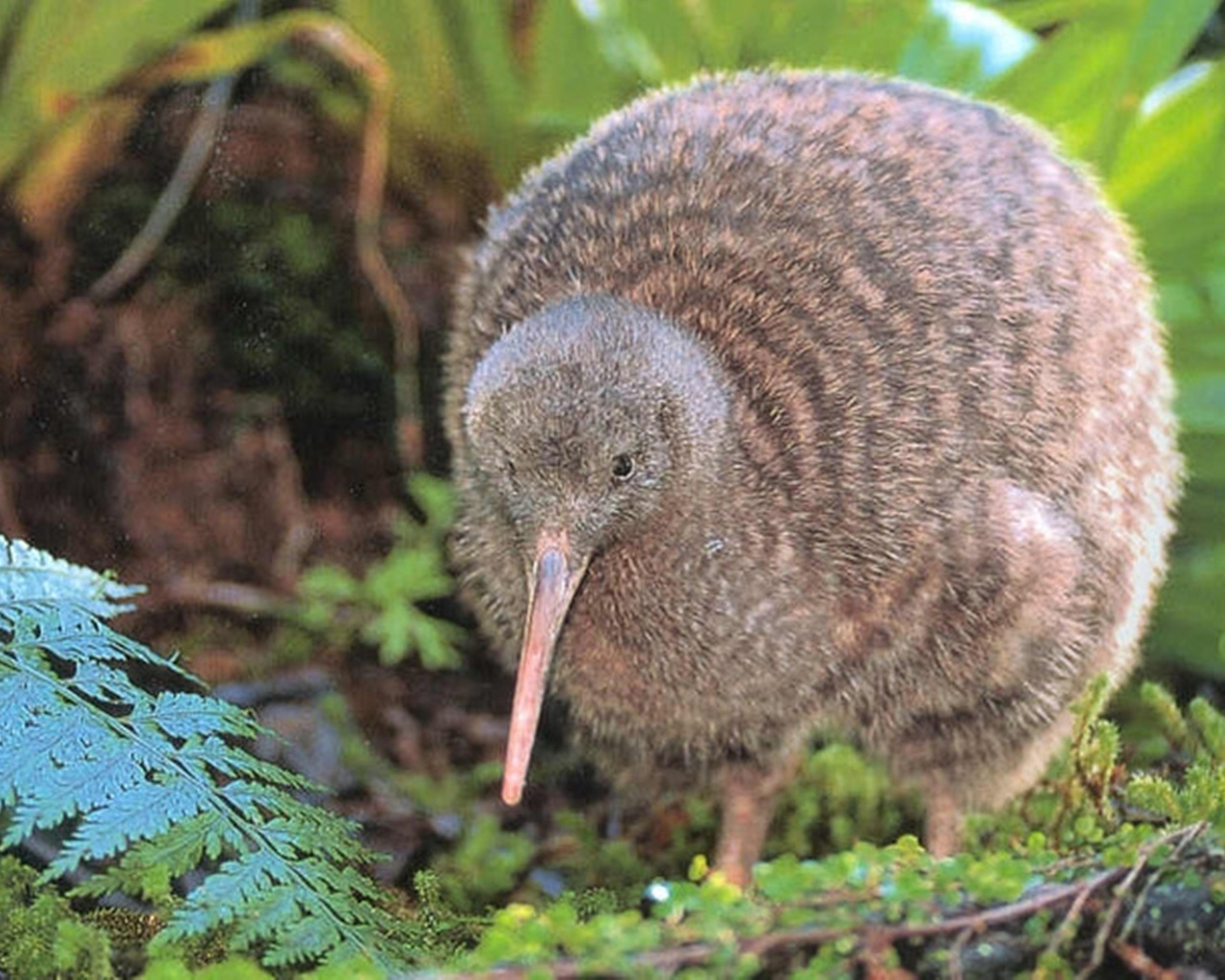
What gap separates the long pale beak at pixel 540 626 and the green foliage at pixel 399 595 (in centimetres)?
97

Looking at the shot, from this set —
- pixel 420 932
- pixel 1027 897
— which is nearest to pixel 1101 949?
pixel 1027 897

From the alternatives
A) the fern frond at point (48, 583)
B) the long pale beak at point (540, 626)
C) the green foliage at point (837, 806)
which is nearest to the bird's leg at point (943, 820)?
the green foliage at point (837, 806)

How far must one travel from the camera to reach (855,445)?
212cm

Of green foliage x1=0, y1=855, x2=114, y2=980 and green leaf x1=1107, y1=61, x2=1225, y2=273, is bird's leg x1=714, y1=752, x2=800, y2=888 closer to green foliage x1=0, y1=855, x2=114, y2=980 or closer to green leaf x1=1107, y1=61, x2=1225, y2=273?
green foliage x1=0, y1=855, x2=114, y2=980

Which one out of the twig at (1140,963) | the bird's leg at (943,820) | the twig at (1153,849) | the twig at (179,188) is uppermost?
the twig at (179,188)

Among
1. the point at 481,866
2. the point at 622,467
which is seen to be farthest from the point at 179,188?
the point at 622,467

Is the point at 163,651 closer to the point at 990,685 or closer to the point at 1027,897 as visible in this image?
the point at 990,685

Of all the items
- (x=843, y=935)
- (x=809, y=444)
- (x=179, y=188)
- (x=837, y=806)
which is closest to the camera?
(x=843, y=935)

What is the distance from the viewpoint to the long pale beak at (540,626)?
1.88 meters

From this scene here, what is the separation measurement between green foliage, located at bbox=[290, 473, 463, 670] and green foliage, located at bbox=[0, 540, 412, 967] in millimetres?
1176

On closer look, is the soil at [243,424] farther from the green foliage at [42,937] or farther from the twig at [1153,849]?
the twig at [1153,849]

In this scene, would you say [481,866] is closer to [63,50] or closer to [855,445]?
[855,445]

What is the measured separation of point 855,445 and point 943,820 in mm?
589

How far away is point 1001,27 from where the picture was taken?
9.84 feet
